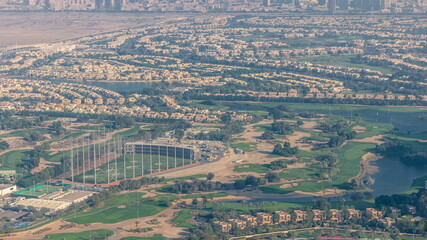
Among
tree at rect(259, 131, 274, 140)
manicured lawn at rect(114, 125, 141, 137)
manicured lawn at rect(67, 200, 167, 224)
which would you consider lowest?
manicured lawn at rect(67, 200, 167, 224)

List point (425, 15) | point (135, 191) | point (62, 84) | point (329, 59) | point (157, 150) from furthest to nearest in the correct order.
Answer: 1. point (425, 15)
2. point (329, 59)
3. point (62, 84)
4. point (157, 150)
5. point (135, 191)

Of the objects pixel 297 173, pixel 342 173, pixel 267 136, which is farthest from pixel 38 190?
pixel 267 136

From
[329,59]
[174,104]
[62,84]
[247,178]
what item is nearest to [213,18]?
[329,59]

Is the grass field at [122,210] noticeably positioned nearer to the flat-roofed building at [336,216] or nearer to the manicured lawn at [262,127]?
the flat-roofed building at [336,216]

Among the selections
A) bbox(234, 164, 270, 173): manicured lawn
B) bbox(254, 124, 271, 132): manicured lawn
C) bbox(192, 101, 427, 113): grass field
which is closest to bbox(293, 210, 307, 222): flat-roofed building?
bbox(234, 164, 270, 173): manicured lawn

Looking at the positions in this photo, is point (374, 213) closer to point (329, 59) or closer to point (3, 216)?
point (3, 216)

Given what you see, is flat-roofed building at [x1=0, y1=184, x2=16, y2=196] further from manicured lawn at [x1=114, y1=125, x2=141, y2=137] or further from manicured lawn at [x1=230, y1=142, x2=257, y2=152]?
manicured lawn at [x1=230, y1=142, x2=257, y2=152]

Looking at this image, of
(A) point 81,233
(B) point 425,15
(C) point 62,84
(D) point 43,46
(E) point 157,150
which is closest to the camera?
(A) point 81,233
